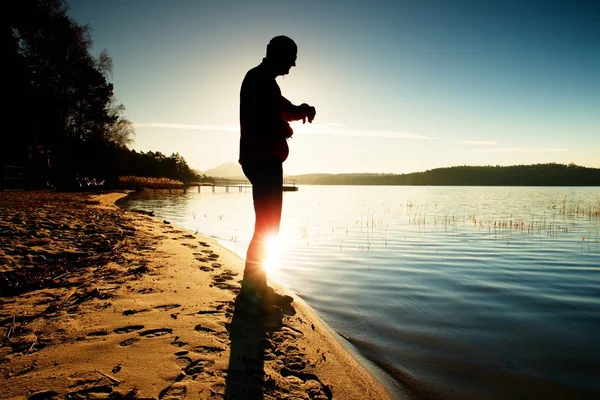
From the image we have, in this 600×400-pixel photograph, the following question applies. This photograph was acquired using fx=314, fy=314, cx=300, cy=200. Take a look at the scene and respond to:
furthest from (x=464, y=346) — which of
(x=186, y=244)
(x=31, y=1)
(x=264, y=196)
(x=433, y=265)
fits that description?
(x=31, y=1)

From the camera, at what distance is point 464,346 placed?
9.55ft

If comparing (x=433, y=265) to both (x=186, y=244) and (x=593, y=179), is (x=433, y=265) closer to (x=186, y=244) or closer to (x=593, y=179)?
(x=186, y=244)

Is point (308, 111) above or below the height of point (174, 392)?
above

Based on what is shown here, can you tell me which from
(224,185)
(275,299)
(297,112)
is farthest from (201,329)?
(224,185)

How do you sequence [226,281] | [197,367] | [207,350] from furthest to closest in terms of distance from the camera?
[226,281]
[207,350]
[197,367]

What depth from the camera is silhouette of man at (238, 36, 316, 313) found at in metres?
3.10

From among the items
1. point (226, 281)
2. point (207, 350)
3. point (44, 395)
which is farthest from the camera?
point (226, 281)

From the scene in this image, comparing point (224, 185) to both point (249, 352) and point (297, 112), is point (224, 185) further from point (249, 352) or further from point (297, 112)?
point (249, 352)

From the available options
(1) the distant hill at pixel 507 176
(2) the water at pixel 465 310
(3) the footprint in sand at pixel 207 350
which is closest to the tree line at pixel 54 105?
(2) the water at pixel 465 310

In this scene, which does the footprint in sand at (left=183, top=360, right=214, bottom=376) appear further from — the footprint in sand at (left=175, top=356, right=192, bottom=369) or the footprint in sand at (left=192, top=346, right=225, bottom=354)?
the footprint in sand at (left=192, top=346, right=225, bottom=354)

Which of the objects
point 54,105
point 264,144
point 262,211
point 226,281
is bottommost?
point 226,281

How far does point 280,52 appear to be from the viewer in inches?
124

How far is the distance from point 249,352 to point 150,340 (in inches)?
28.0

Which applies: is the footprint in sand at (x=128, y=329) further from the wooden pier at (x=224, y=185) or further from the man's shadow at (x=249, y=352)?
the wooden pier at (x=224, y=185)
